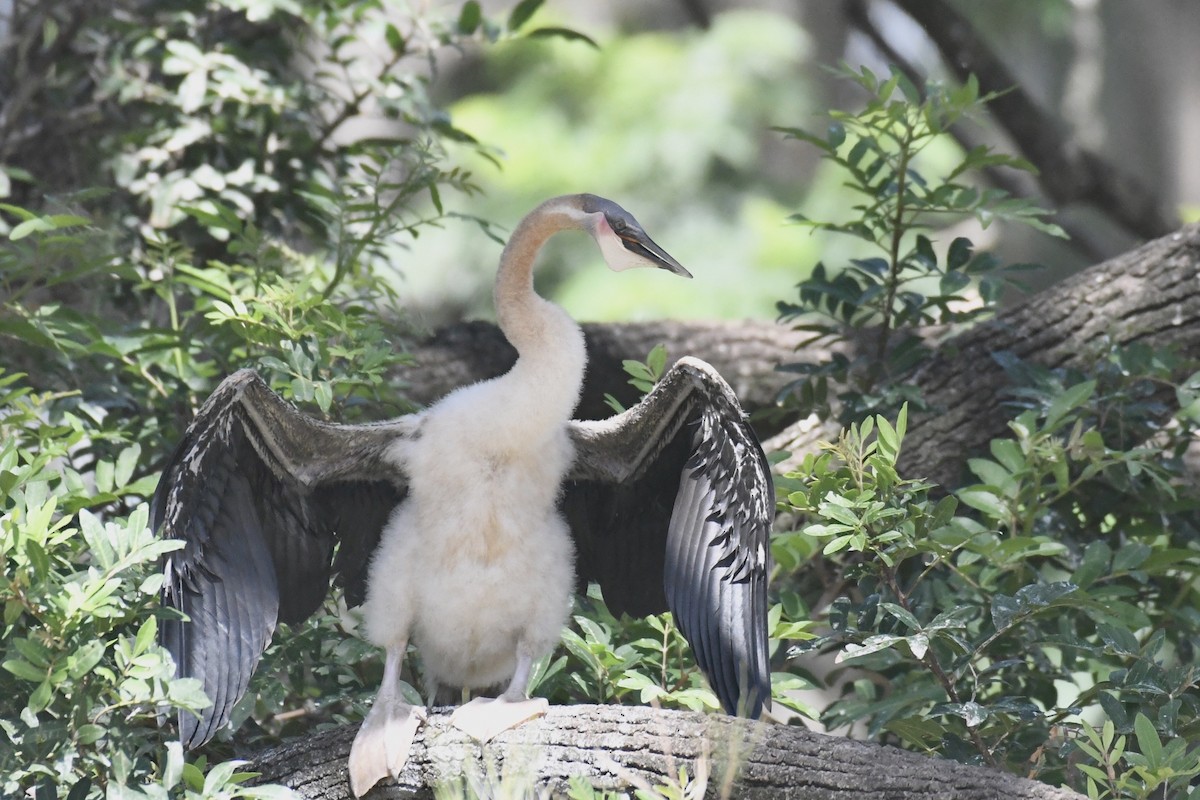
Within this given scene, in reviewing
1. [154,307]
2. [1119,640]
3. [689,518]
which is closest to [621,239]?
[689,518]

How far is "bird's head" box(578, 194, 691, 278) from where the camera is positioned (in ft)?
10.0

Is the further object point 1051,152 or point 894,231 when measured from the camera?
point 1051,152

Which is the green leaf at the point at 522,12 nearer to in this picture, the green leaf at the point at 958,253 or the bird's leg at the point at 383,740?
the green leaf at the point at 958,253

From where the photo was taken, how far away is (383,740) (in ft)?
8.84

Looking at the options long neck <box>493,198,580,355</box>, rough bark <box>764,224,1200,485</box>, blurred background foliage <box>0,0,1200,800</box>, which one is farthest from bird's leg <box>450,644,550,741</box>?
rough bark <box>764,224,1200,485</box>

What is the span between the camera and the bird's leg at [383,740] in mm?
2648

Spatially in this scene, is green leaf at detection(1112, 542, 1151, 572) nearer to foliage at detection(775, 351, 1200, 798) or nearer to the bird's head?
foliage at detection(775, 351, 1200, 798)

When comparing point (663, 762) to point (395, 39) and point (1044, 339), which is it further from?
point (395, 39)

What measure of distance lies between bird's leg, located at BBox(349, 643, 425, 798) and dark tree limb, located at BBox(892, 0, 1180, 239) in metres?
4.30

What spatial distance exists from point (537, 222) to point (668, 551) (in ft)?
2.44

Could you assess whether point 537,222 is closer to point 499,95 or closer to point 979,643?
point 979,643

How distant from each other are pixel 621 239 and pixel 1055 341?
1.34 metres

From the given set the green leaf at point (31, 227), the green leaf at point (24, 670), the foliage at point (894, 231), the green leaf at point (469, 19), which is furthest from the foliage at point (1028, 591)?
the green leaf at point (469, 19)

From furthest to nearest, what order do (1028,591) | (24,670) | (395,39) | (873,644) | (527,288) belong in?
(395,39), (527,288), (1028,591), (873,644), (24,670)
